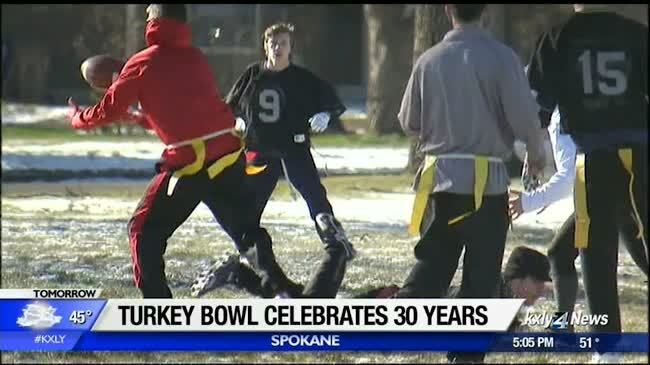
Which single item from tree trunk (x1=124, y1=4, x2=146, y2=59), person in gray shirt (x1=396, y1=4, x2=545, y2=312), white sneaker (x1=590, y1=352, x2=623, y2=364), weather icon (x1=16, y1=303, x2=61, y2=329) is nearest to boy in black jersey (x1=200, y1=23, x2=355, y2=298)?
person in gray shirt (x1=396, y1=4, x2=545, y2=312)

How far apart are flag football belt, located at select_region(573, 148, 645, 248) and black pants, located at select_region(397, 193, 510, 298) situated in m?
0.28

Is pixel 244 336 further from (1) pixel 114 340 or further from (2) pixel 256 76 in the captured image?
(2) pixel 256 76

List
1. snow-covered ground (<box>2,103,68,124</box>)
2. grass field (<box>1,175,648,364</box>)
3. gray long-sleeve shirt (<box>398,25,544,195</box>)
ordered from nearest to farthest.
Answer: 1. gray long-sleeve shirt (<box>398,25,544,195</box>)
2. grass field (<box>1,175,648,364</box>)
3. snow-covered ground (<box>2,103,68,124</box>)

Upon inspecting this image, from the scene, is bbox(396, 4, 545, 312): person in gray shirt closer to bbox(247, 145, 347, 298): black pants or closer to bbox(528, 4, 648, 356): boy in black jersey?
bbox(528, 4, 648, 356): boy in black jersey

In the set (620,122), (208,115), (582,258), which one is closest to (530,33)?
(620,122)

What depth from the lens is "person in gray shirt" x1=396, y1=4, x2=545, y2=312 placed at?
535 centimetres

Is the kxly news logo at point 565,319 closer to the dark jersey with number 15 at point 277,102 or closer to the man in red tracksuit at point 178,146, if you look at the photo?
the man in red tracksuit at point 178,146

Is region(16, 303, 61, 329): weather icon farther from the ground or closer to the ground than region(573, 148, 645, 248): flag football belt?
closer to the ground

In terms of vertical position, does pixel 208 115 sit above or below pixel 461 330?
above

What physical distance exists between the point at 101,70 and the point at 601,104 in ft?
6.33

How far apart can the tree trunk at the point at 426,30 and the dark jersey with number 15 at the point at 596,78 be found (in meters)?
0.37

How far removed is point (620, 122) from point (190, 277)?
177 centimetres

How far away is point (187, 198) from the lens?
5590 mm

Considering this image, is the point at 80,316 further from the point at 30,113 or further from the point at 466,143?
the point at 30,113
